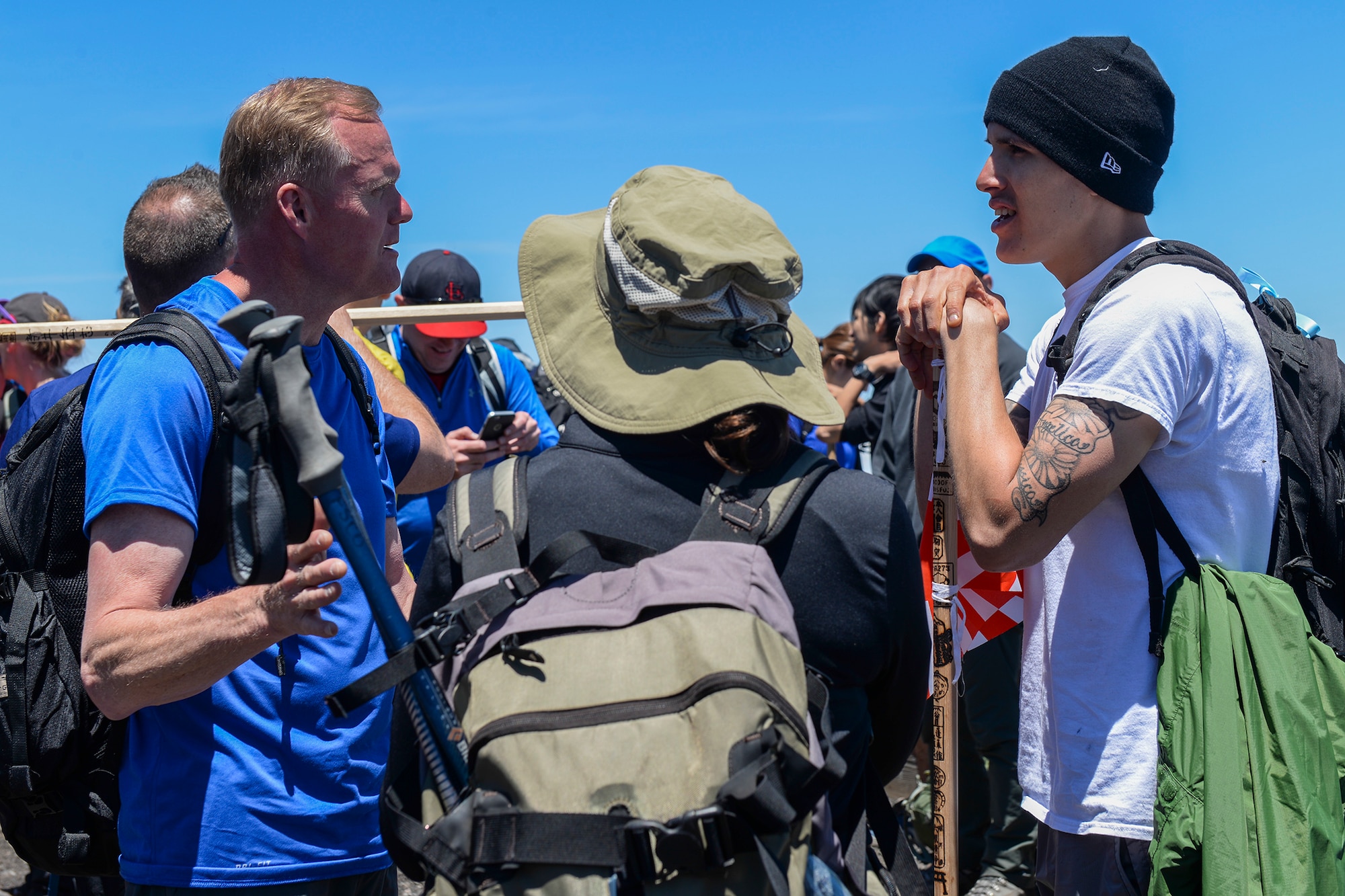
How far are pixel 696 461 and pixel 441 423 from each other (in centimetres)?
388

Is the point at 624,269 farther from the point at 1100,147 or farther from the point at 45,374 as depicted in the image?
the point at 45,374

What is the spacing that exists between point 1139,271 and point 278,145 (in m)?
1.76

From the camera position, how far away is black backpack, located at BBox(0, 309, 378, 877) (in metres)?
1.95

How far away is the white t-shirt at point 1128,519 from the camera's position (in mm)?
1895

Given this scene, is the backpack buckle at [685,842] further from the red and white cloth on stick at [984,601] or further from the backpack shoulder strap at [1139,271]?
the red and white cloth on stick at [984,601]

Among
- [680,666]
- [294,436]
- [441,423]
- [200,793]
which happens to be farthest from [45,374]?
[680,666]

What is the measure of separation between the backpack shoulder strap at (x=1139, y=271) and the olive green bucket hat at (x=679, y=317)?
0.54 meters

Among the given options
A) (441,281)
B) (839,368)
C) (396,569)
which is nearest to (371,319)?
(396,569)

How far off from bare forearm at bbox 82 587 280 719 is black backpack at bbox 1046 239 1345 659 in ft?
5.11

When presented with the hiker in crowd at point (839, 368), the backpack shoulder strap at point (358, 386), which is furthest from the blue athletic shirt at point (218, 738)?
the hiker in crowd at point (839, 368)

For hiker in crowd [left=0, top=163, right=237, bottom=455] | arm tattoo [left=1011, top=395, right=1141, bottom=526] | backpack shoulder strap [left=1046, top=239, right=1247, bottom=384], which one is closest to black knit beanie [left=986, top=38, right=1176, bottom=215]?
backpack shoulder strap [left=1046, top=239, right=1247, bottom=384]

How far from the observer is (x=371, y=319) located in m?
3.91

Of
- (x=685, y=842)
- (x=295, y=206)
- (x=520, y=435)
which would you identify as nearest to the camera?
(x=685, y=842)

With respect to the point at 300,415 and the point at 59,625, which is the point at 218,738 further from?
the point at 300,415
